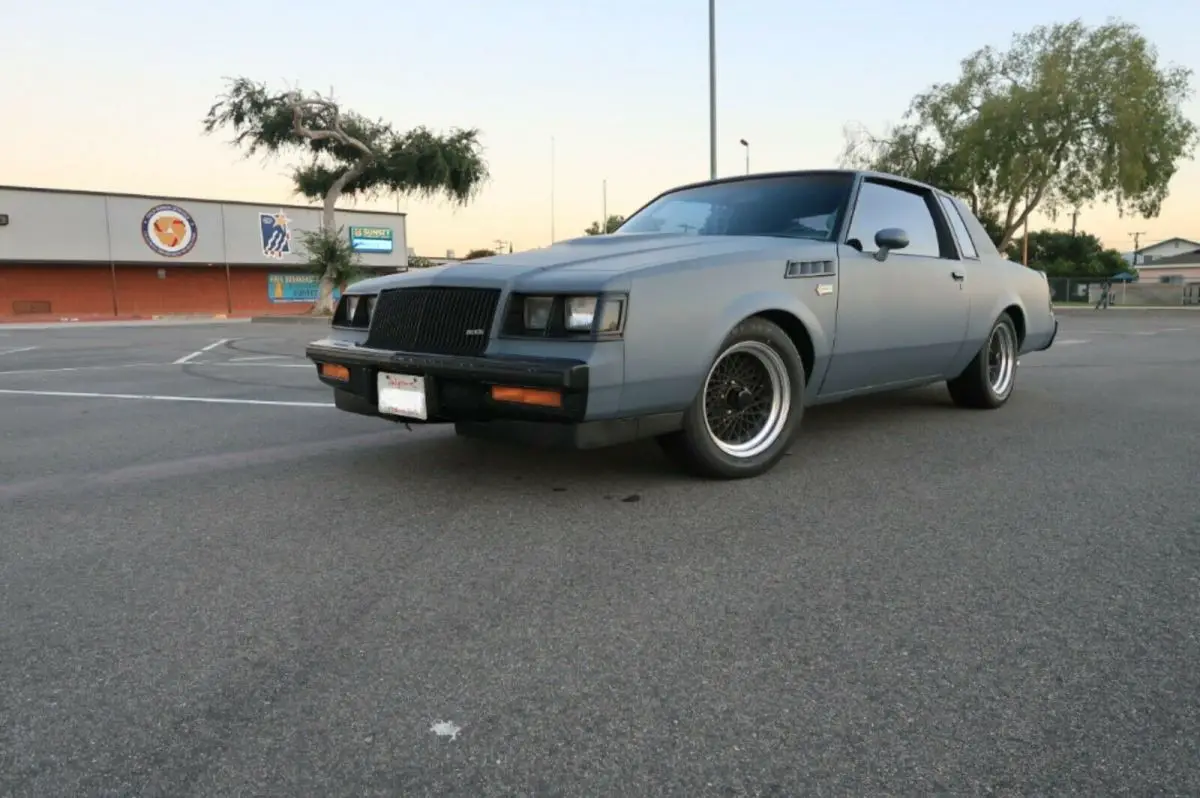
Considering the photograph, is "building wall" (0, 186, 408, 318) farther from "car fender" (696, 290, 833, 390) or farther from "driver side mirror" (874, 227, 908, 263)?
"car fender" (696, 290, 833, 390)

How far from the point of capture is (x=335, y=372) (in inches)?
154

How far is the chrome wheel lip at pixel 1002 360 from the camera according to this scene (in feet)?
19.3

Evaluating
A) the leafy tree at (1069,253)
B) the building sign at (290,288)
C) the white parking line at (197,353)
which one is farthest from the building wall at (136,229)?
the leafy tree at (1069,253)

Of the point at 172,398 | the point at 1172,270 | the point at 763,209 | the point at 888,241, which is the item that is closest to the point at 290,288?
the point at 172,398

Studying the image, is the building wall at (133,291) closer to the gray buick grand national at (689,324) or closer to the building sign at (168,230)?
the building sign at (168,230)

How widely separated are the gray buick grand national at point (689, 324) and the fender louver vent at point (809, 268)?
11 millimetres

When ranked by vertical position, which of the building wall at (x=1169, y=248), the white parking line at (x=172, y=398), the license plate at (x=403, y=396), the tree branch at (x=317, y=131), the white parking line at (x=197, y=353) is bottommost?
the white parking line at (x=172, y=398)

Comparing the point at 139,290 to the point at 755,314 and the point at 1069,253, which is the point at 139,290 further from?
the point at 1069,253

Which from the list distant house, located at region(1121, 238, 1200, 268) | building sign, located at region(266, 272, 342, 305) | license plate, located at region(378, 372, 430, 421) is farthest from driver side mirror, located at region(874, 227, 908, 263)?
distant house, located at region(1121, 238, 1200, 268)

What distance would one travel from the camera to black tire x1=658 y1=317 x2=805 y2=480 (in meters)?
3.56

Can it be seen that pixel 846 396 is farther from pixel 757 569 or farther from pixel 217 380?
pixel 217 380

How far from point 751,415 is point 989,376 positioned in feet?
8.92

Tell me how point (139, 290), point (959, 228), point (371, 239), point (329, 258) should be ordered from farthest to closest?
point (371, 239) < point (139, 290) < point (329, 258) < point (959, 228)

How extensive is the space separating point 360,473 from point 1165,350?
11349mm
